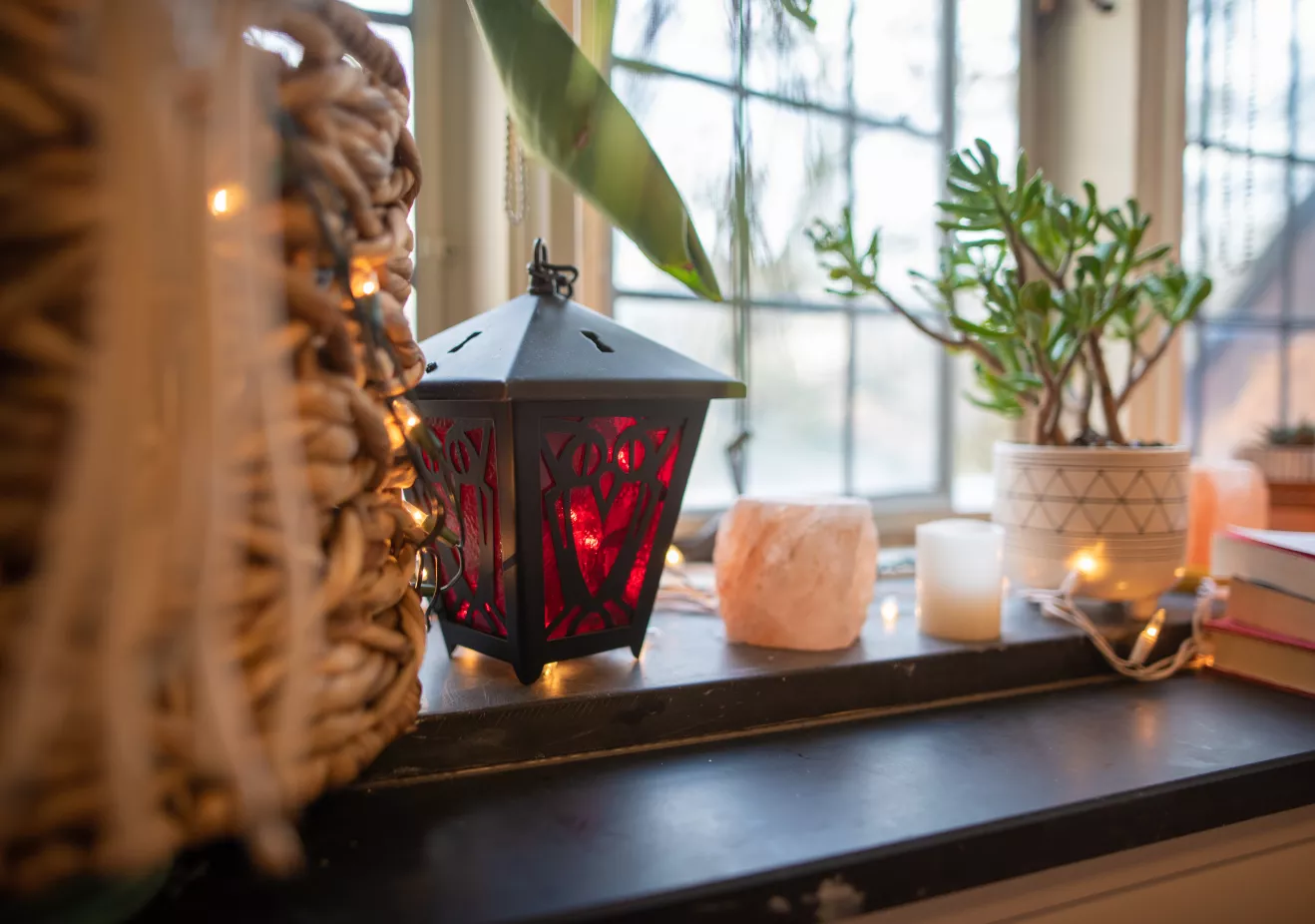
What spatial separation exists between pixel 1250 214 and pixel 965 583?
3.35ft

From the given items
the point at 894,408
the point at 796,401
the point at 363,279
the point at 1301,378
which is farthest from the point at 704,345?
the point at 1301,378

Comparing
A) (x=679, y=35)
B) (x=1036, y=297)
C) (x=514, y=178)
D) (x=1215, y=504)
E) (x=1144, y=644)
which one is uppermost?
Result: (x=679, y=35)

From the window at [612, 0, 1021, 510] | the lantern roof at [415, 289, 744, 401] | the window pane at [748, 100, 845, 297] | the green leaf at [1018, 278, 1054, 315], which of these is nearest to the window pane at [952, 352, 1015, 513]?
the window at [612, 0, 1021, 510]

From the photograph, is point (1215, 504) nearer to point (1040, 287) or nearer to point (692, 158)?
point (1040, 287)

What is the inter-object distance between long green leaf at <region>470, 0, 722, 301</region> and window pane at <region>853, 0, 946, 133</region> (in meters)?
0.68

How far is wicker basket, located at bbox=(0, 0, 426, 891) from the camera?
0.29 m

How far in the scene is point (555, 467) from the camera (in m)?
0.57

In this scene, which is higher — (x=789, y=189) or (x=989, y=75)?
(x=989, y=75)

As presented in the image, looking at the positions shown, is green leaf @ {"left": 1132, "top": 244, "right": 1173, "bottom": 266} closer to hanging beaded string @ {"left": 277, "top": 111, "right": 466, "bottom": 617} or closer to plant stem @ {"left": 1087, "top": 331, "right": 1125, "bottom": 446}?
plant stem @ {"left": 1087, "top": 331, "right": 1125, "bottom": 446}

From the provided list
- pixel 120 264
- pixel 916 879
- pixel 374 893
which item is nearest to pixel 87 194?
pixel 120 264

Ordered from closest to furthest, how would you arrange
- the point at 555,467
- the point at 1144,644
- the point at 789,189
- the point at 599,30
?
the point at 555,467 < the point at 599,30 < the point at 1144,644 < the point at 789,189

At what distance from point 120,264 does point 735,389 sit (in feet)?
1.38

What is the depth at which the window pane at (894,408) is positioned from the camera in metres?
1.20

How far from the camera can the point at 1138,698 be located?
2.38 ft
